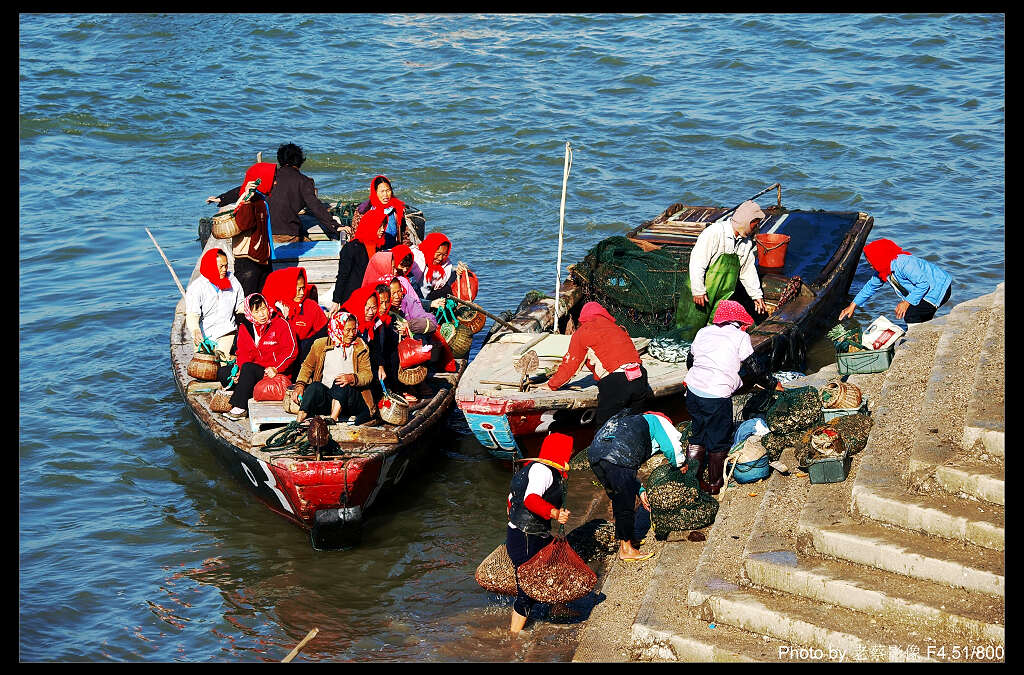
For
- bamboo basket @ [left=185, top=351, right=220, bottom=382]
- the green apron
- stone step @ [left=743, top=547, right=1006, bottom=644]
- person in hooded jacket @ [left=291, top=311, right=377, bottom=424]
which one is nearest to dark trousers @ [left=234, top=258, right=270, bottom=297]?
bamboo basket @ [left=185, top=351, right=220, bottom=382]

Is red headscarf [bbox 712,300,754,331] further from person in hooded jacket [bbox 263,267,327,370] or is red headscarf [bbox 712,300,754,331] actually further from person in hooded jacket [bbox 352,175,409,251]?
person in hooded jacket [bbox 352,175,409,251]

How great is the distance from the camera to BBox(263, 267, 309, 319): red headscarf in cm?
988

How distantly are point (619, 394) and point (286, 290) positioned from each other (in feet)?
A: 10.8

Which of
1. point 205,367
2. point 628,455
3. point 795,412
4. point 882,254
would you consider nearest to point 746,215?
point 882,254

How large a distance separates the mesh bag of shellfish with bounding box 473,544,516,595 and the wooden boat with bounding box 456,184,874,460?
1.74 metres

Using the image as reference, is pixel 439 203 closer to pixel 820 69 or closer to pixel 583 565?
pixel 820 69

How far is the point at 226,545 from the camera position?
9.51 metres

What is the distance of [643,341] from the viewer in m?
10.8

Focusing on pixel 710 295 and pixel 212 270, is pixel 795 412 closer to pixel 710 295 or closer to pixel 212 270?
pixel 710 295

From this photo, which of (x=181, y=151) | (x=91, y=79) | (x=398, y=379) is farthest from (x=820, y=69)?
(x=398, y=379)

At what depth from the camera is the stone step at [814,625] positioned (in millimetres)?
6266

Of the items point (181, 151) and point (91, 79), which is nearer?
point (181, 151)

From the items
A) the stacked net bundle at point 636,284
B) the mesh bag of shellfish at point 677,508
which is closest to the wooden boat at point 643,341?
the stacked net bundle at point 636,284
